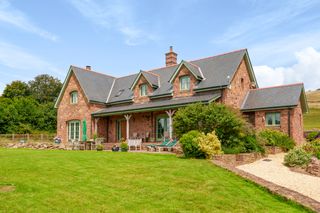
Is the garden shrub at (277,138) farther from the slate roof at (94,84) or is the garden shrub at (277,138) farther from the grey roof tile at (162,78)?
the slate roof at (94,84)

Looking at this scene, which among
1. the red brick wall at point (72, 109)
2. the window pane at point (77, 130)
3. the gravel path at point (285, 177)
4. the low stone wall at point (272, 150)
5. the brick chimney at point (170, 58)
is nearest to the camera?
the gravel path at point (285, 177)

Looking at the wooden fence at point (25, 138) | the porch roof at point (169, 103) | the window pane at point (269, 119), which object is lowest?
the wooden fence at point (25, 138)

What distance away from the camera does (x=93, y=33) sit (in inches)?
737

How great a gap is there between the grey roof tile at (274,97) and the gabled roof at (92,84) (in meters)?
14.6

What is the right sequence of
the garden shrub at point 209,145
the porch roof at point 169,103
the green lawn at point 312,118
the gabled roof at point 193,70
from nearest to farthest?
the garden shrub at point 209,145 < the porch roof at point 169,103 < the gabled roof at point 193,70 < the green lawn at point 312,118

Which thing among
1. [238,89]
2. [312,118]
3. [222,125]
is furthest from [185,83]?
[312,118]

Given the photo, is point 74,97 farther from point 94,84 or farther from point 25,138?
point 25,138

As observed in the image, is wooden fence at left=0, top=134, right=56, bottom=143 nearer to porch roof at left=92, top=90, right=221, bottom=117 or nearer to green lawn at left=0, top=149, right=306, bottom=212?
porch roof at left=92, top=90, right=221, bottom=117

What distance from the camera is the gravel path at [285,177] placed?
35.7 ft

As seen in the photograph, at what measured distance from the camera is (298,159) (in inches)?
638

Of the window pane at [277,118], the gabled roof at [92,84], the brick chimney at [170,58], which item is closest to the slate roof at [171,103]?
the gabled roof at [92,84]

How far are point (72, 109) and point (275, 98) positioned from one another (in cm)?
2013

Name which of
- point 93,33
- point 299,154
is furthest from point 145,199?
point 93,33

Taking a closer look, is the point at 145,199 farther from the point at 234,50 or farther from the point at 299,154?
the point at 234,50
